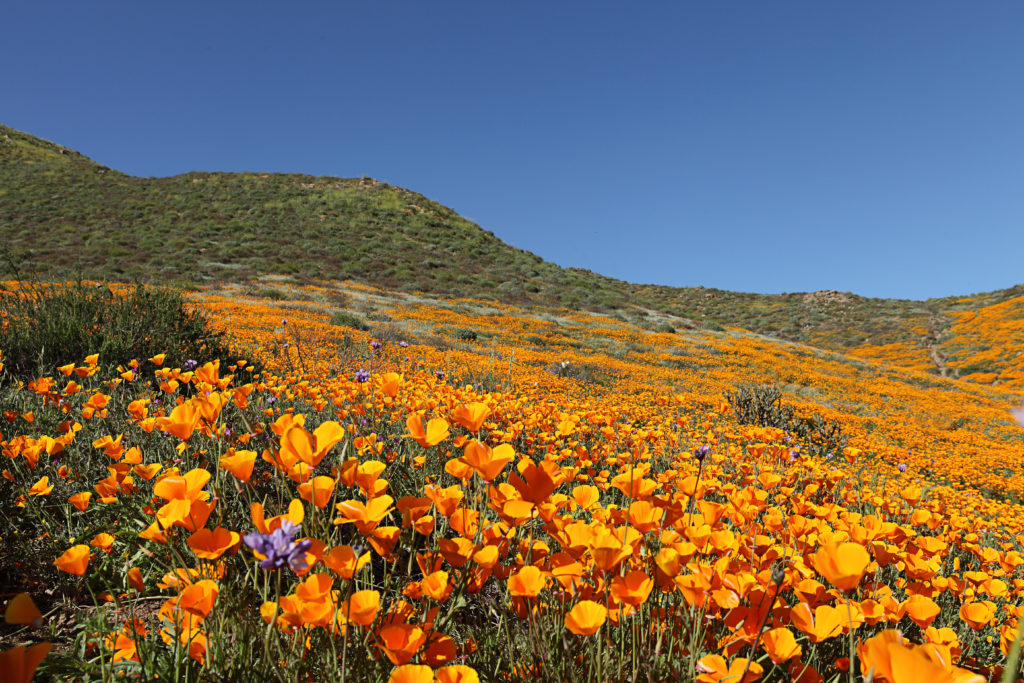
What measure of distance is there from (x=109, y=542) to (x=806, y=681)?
5.14ft

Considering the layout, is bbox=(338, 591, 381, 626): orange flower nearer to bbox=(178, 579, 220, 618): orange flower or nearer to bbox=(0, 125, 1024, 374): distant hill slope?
bbox=(178, 579, 220, 618): orange flower

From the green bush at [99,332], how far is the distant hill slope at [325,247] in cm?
1361

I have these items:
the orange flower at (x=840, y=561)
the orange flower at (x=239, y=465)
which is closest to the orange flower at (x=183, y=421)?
the orange flower at (x=239, y=465)

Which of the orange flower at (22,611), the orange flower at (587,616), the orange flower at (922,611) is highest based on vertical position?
the orange flower at (922,611)

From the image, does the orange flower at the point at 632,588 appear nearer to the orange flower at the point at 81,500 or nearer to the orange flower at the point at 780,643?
the orange flower at the point at 780,643

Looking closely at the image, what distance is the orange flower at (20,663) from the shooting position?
0.52 metres

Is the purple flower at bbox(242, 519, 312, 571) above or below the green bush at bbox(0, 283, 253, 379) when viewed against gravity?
above

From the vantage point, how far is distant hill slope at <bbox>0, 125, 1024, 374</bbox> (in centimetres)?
2366

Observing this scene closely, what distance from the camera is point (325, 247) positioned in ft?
99.7

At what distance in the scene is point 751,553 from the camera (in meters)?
1.18

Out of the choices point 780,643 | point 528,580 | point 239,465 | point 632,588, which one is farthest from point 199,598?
point 780,643

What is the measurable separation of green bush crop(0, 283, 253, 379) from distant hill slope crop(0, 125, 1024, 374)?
44.6 ft

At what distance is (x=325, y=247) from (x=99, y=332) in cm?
2737

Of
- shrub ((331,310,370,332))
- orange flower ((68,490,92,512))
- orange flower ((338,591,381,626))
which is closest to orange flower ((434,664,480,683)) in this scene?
orange flower ((338,591,381,626))
